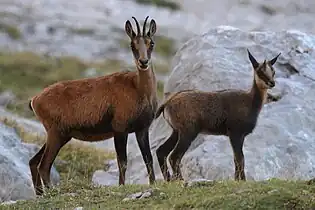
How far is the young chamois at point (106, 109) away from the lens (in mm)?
11547

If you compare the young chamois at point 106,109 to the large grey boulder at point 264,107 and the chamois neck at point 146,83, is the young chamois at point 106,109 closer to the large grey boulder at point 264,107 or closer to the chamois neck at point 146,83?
the chamois neck at point 146,83

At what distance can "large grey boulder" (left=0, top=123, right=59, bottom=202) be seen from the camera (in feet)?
39.3

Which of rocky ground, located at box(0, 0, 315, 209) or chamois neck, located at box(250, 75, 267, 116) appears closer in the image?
rocky ground, located at box(0, 0, 315, 209)

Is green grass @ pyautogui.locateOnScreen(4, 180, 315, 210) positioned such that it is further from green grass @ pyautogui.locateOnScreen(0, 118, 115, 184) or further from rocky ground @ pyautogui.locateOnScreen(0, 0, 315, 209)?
green grass @ pyautogui.locateOnScreen(0, 118, 115, 184)

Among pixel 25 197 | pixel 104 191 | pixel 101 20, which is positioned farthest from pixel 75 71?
pixel 104 191

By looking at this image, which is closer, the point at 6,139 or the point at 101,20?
the point at 6,139

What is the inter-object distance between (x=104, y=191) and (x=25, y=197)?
2.54 m

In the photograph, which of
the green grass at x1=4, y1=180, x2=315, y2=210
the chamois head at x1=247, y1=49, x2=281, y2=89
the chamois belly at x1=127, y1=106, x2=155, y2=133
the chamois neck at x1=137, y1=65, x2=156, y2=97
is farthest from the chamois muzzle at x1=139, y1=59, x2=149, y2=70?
the green grass at x1=4, y1=180, x2=315, y2=210

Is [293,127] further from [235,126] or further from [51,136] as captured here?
[51,136]

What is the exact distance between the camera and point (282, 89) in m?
14.4

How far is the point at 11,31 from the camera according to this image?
45438 millimetres

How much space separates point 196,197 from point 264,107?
529 centimetres

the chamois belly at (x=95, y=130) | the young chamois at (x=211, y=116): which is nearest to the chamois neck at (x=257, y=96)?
the young chamois at (x=211, y=116)

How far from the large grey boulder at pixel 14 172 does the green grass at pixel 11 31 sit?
3144 centimetres
